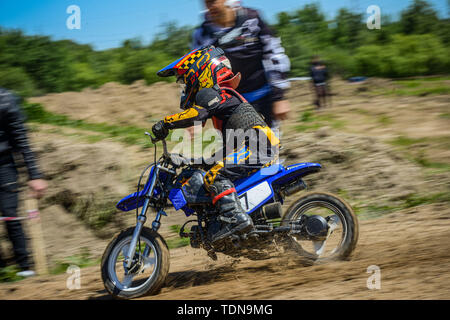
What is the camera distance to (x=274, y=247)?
187 inches

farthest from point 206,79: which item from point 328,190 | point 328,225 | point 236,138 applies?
point 328,190

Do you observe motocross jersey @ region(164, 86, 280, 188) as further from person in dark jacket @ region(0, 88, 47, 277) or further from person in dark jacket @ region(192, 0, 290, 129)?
person in dark jacket @ region(0, 88, 47, 277)

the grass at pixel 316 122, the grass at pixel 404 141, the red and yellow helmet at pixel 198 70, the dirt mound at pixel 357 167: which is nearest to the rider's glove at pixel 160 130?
the red and yellow helmet at pixel 198 70

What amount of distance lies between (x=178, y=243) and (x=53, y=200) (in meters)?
2.47

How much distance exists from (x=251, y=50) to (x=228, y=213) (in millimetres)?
1958

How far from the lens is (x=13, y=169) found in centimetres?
570

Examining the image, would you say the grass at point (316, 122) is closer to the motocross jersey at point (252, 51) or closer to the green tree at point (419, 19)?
the motocross jersey at point (252, 51)

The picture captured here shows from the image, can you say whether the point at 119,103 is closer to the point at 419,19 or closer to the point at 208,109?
the point at 208,109

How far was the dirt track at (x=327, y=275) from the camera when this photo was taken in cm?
391

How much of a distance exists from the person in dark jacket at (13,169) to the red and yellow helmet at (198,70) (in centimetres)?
200

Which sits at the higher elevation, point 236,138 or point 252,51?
point 252,51

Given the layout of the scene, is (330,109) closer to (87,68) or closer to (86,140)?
(86,140)
